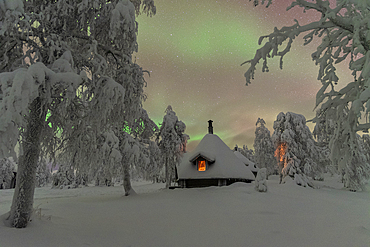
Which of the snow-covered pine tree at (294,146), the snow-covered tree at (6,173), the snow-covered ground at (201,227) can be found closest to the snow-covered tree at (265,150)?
the snow-covered pine tree at (294,146)

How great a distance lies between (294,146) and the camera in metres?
23.4

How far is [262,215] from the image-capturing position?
711 cm

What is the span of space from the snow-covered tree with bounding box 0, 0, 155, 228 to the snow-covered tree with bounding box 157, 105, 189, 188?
12.1 metres

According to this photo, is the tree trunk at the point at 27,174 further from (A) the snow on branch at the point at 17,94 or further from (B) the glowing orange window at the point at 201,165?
(B) the glowing orange window at the point at 201,165

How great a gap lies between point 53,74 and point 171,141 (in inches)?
628

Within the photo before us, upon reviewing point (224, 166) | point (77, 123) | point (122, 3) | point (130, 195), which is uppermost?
point (122, 3)

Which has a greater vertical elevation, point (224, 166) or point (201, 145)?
point (201, 145)

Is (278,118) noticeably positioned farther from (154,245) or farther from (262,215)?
(154,245)

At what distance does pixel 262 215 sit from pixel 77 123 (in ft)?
23.2

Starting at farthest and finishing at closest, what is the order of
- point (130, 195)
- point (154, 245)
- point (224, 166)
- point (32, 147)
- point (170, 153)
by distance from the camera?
point (170, 153) → point (224, 166) → point (130, 195) → point (32, 147) → point (154, 245)

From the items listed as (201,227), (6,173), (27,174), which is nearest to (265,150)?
(201,227)

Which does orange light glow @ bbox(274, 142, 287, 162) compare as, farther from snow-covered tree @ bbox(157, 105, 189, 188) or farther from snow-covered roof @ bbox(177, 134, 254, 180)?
snow-covered tree @ bbox(157, 105, 189, 188)

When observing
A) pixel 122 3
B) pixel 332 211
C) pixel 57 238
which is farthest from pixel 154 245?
pixel 332 211

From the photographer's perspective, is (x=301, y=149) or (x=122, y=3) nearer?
(x=122, y=3)
